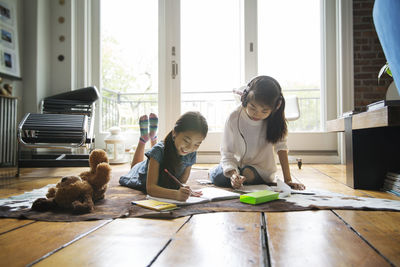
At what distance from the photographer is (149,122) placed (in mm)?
2035

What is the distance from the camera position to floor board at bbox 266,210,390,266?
0.58 metres

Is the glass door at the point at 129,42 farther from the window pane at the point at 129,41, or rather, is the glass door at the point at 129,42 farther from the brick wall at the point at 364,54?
the brick wall at the point at 364,54

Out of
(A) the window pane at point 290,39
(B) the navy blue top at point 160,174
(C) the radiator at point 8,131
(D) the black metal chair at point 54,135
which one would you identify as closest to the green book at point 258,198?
(B) the navy blue top at point 160,174

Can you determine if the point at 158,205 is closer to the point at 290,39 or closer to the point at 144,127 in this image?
the point at 144,127

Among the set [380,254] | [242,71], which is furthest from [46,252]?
[242,71]

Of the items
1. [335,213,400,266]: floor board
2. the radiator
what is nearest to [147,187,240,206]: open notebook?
[335,213,400,266]: floor board

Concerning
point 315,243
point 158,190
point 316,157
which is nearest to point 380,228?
point 315,243

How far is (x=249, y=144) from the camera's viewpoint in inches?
62.3

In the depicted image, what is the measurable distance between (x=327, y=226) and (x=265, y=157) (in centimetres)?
78

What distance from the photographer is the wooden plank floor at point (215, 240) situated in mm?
588

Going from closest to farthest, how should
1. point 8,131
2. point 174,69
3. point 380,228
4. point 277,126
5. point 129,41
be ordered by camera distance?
point 380,228 < point 277,126 < point 8,131 < point 174,69 < point 129,41

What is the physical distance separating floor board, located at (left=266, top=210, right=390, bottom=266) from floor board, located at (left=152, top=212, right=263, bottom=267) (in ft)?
0.14

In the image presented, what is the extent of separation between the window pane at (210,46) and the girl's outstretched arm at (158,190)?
86.4 inches

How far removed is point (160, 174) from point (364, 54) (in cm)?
251
